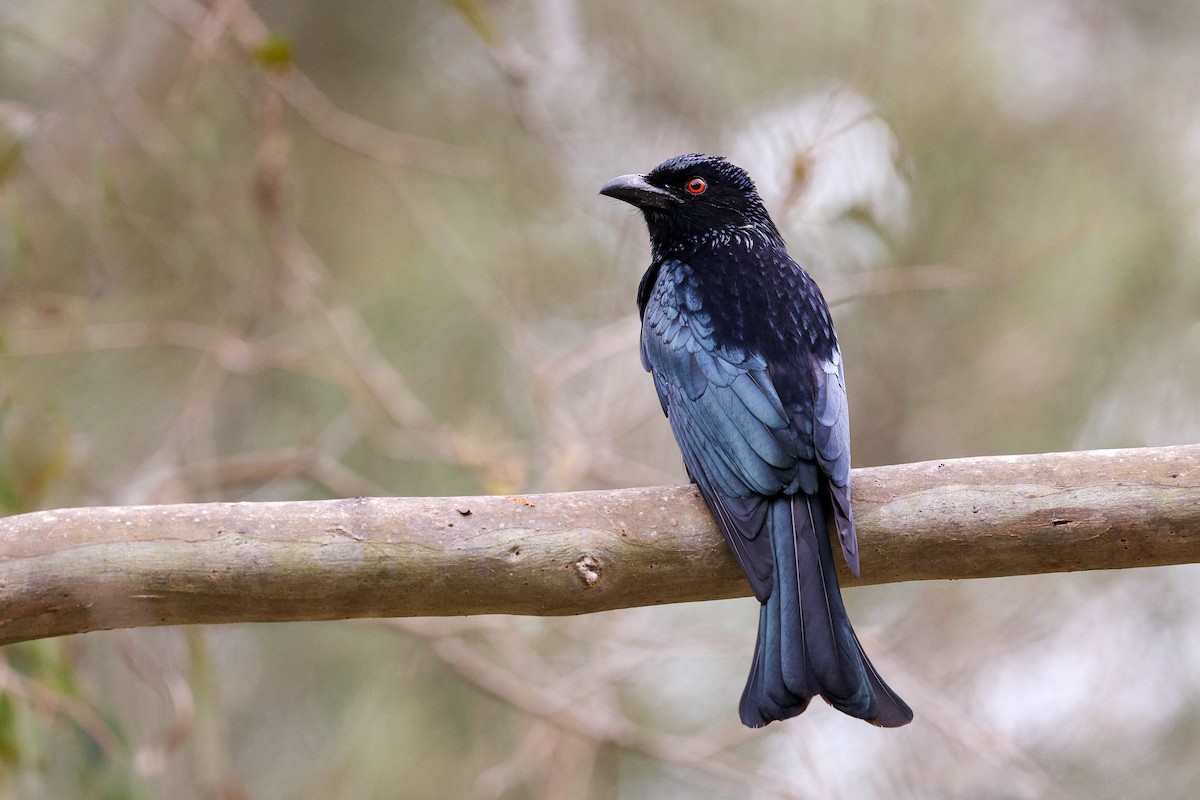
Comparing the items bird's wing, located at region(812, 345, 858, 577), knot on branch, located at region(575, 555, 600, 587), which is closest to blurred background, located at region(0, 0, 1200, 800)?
bird's wing, located at region(812, 345, 858, 577)

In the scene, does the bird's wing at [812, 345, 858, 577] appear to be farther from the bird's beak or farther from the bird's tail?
the bird's beak

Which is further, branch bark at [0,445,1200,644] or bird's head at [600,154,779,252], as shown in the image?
bird's head at [600,154,779,252]

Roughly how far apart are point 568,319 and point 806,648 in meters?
3.73

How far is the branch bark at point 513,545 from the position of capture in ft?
9.04

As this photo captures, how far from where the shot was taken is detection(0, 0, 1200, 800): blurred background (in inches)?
203

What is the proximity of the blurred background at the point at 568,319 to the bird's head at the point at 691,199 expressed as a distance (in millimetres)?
487

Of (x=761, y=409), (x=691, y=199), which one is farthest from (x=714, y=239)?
(x=761, y=409)

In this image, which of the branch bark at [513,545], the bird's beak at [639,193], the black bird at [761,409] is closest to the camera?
the branch bark at [513,545]

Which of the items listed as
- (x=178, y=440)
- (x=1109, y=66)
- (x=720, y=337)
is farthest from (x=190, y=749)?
(x=1109, y=66)

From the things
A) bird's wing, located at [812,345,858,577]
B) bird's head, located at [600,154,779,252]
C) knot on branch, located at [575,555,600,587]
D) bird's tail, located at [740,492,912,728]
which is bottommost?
bird's tail, located at [740,492,912,728]

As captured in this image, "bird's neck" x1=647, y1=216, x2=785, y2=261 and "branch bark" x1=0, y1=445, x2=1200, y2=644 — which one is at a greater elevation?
"bird's neck" x1=647, y1=216, x2=785, y2=261

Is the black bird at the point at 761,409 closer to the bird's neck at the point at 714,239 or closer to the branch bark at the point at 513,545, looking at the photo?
the bird's neck at the point at 714,239

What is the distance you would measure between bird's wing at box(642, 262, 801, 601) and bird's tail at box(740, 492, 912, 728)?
6cm

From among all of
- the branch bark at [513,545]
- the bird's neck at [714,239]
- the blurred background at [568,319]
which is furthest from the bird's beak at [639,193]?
the branch bark at [513,545]
